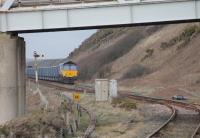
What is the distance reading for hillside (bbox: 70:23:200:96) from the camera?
68.4 m

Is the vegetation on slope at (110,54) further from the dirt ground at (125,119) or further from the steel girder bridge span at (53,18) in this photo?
the steel girder bridge span at (53,18)

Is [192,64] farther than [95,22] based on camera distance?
Yes

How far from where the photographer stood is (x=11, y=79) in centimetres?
3081

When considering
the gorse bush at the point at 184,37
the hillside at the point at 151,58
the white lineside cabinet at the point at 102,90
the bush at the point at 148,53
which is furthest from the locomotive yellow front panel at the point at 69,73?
the white lineside cabinet at the point at 102,90

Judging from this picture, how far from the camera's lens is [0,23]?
31.6 meters

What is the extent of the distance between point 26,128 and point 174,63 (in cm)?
5356

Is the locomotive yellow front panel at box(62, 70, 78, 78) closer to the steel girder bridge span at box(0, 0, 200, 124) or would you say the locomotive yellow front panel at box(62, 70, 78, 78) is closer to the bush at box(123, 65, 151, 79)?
the bush at box(123, 65, 151, 79)

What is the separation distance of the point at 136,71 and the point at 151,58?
5.09 meters

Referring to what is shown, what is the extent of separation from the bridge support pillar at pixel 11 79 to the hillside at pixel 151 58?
96.1 ft

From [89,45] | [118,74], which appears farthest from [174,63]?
[89,45]

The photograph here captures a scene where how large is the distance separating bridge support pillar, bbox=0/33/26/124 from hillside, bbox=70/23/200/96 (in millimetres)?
29288

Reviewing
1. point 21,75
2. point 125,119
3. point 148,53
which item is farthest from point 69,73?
point 125,119

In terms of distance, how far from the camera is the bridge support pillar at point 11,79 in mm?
30344

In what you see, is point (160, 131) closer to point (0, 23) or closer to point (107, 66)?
point (0, 23)
